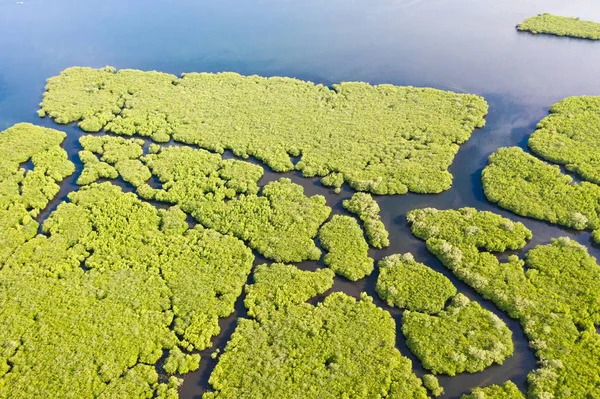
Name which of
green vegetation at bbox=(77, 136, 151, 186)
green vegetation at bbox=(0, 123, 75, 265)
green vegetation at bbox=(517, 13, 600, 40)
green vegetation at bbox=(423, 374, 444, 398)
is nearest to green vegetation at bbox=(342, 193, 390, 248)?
green vegetation at bbox=(423, 374, 444, 398)

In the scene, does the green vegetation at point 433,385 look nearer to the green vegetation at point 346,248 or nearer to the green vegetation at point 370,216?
the green vegetation at point 346,248

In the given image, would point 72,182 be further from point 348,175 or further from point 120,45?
point 120,45

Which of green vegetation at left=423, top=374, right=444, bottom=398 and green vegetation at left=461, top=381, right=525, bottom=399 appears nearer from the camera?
green vegetation at left=461, top=381, right=525, bottom=399

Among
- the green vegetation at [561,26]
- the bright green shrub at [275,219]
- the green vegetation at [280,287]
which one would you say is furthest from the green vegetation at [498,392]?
the green vegetation at [561,26]

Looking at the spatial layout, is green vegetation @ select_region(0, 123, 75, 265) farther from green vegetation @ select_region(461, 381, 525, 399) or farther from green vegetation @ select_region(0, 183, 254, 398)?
green vegetation @ select_region(461, 381, 525, 399)

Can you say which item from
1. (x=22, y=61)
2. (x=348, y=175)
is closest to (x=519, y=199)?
(x=348, y=175)
